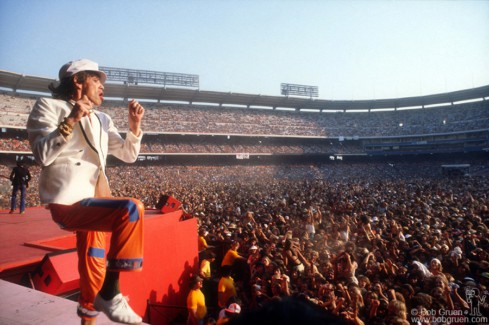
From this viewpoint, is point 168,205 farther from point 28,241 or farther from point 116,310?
point 116,310

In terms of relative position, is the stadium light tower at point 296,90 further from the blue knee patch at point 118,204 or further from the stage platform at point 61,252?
the blue knee patch at point 118,204

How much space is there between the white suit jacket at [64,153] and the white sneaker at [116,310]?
23.8 inches

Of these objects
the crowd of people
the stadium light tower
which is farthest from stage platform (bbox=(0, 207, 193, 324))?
the stadium light tower

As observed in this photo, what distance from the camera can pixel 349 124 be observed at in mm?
45469

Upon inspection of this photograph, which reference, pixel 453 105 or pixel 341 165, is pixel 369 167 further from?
pixel 453 105

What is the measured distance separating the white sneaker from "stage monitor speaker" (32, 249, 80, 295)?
1.65 m

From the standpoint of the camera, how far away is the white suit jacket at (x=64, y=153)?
4.98ft

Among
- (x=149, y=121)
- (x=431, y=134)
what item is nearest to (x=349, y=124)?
(x=431, y=134)

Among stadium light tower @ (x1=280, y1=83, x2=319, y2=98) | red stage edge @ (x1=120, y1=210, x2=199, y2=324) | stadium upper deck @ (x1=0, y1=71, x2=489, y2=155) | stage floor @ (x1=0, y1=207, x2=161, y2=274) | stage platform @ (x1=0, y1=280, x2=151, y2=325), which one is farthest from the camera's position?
stadium light tower @ (x1=280, y1=83, x2=319, y2=98)

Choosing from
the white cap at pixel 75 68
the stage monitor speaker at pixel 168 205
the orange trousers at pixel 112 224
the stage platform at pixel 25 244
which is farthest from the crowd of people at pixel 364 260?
the stage platform at pixel 25 244

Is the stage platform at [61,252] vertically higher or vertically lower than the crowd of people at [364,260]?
higher

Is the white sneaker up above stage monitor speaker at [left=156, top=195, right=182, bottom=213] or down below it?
above

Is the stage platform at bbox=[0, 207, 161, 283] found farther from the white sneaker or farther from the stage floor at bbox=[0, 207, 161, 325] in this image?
the white sneaker

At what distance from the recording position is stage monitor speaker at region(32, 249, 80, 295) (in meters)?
2.86
